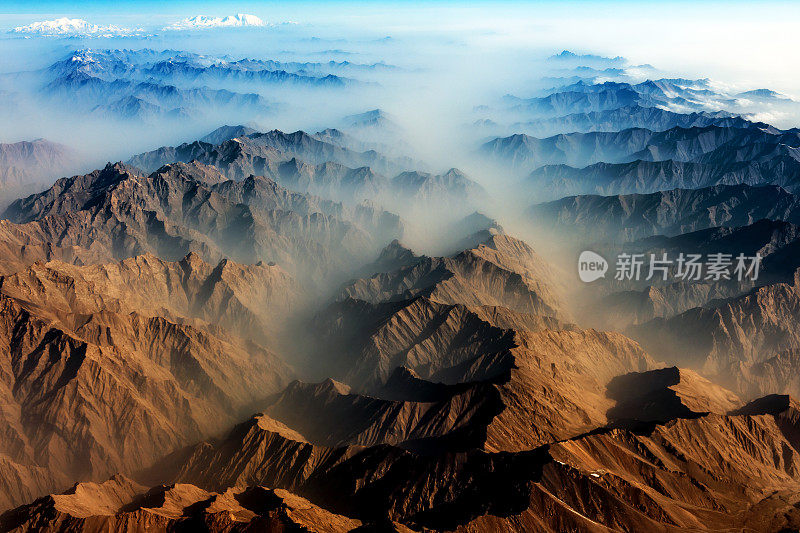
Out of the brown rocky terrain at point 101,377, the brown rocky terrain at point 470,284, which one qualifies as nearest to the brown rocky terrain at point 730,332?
the brown rocky terrain at point 470,284

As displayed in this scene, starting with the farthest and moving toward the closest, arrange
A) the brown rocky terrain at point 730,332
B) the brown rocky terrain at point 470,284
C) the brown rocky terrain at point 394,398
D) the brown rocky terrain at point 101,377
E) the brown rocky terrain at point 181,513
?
1. the brown rocky terrain at point 470,284
2. the brown rocky terrain at point 730,332
3. the brown rocky terrain at point 101,377
4. the brown rocky terrain at point 394,398
5. the brown rocky terrain at point 181,513

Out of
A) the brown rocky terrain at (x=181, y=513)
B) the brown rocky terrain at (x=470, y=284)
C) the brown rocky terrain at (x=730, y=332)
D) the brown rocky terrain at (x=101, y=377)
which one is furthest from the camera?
the brown rocky terrain at (x=470, y=284)

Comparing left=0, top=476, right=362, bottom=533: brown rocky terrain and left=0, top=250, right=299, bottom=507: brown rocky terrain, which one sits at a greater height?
left=0, top=476, right=362, bottom=533: brown rocky terrain

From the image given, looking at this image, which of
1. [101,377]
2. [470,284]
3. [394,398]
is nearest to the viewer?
[101,377]

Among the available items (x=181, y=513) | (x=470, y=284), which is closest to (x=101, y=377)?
(x=181, y=513)

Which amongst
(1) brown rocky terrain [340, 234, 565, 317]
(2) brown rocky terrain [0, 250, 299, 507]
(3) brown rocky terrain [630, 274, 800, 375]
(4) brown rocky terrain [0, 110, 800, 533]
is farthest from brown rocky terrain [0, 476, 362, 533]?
(3) brown rocky terrain [630, 274, 800, 375]

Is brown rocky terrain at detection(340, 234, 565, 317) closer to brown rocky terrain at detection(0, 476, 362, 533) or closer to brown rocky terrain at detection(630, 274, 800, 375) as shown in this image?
brown rocky terrain at detection(630, 274, 800, 375)

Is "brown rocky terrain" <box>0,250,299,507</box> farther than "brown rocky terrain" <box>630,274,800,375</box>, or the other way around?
"brown rocky terrain" <box>630,274,800,375</box>

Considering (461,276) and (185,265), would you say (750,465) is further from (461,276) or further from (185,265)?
(185,265)

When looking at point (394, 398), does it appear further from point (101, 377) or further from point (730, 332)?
point (730, 332)

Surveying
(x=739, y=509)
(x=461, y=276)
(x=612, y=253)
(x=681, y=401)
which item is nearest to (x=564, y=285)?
(x=612, y=253)

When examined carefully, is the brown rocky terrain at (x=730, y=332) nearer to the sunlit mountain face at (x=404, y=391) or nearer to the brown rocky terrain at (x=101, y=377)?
the sunlit mountain face at (x=404, y=391)
